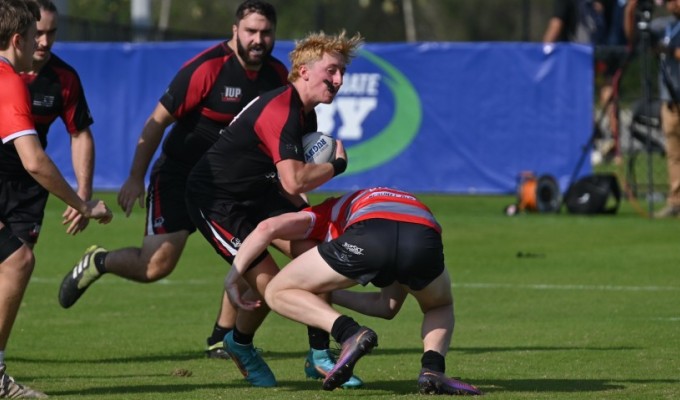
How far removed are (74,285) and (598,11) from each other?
12.8 metres

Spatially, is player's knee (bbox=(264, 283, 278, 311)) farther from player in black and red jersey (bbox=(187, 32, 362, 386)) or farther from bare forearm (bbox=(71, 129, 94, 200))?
bare forearm (bbox=(71, 129, 94, 200))

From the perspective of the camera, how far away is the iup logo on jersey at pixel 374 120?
65.4 ft

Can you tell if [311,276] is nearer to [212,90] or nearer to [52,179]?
[52,179]

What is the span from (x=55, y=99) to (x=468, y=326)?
351cm

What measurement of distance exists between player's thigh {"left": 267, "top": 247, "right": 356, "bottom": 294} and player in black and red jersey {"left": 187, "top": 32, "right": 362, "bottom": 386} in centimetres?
40

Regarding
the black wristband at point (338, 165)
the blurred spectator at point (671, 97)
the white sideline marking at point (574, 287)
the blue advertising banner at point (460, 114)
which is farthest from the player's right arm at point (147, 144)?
the blue advertising banner at point (460, 114)

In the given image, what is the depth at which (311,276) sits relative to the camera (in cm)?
754

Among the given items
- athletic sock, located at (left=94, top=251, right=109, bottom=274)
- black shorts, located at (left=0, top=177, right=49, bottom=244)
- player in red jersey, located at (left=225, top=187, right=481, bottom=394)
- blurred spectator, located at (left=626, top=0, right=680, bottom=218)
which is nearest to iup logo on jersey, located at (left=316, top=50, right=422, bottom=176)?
blurred spectator, located at (left=626, top=0, right=680, bottom=218)

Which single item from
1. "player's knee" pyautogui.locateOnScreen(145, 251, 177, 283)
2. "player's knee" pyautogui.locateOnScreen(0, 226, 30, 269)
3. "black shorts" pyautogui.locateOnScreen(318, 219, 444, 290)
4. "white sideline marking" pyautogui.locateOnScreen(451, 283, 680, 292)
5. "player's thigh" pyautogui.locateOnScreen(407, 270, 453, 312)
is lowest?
"white sideline marking" pyautogui.locateOnScreen(451, 283, 680, 292)

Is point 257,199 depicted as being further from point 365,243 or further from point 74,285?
point 74,285

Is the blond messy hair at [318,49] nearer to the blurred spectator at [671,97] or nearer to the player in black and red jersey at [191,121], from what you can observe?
the player in black and red jersey at [191,121]

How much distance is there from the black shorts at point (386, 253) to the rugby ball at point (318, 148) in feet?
2.05

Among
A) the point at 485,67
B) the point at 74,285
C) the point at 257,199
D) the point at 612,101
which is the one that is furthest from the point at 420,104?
the point at 257,199

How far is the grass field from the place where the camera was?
26.8 ft
